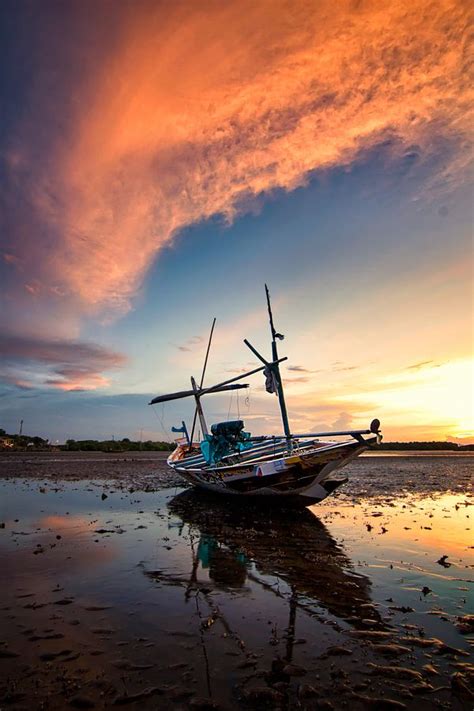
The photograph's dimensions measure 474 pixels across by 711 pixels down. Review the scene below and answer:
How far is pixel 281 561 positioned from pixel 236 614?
4.08 m

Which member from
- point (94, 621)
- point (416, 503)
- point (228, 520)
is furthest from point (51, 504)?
point (416, 503)

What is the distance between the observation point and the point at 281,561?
39.1 feet

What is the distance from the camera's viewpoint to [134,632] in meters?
7.35

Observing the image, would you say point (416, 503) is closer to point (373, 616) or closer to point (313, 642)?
point (373, 616)

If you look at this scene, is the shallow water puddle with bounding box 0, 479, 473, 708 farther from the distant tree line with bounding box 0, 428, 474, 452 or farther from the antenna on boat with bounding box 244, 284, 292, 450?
the distant tree line with bounding box 0, 428, 474, 452

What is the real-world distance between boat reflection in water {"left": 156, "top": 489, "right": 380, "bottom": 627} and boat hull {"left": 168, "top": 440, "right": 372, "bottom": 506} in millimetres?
1135

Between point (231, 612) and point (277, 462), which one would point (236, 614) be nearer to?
point (231, 612)

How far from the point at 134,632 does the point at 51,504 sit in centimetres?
1793

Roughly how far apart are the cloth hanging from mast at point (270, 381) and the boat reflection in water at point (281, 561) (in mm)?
7472

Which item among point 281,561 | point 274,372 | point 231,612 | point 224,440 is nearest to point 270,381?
point 274,372

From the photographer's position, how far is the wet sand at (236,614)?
5.58 m

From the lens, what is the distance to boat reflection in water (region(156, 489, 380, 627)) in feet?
29.7

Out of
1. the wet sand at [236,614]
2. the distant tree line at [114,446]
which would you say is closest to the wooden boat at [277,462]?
the wet sand at [236,614]

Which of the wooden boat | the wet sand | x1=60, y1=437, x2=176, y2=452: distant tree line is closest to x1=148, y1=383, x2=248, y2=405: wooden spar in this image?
the wooden boat
